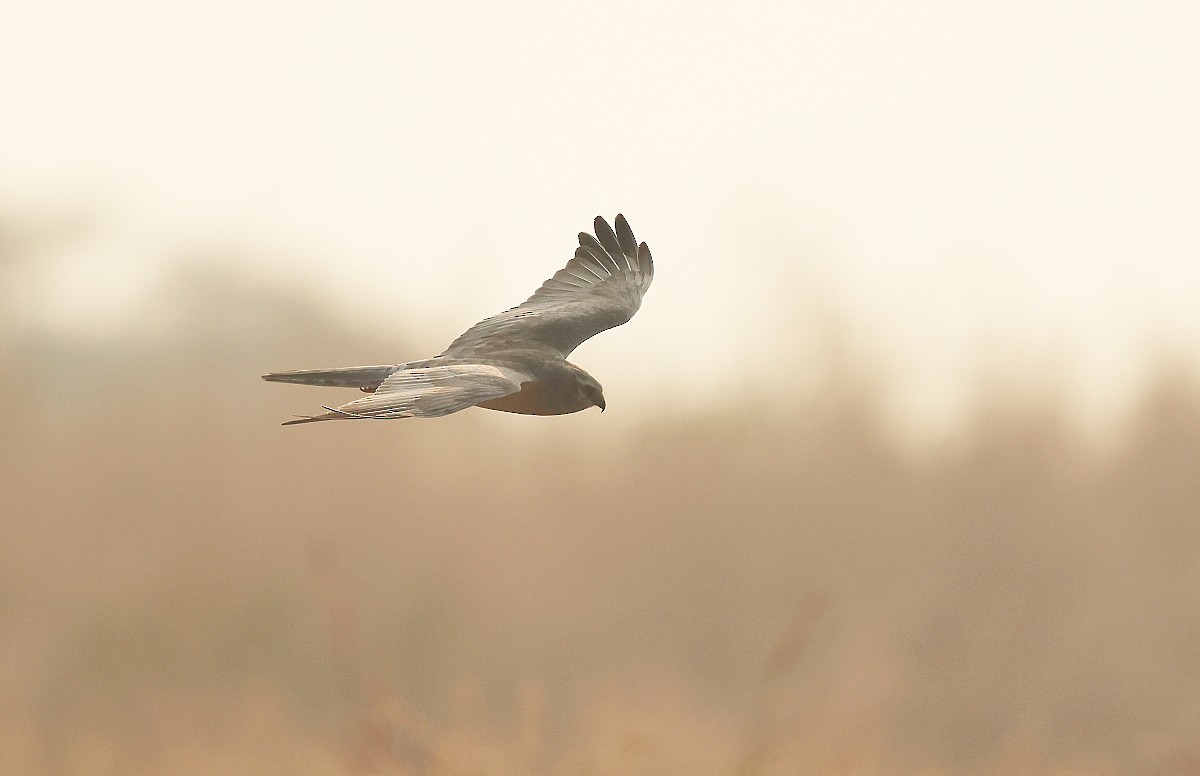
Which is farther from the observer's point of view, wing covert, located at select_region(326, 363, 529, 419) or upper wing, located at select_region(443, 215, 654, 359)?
upper wing, located at select_region(443, 215, 654, 359)

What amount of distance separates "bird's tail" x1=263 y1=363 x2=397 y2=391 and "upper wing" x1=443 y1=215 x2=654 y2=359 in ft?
1.74

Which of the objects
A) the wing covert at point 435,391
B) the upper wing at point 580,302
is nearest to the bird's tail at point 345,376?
the wing covert at point 435,391

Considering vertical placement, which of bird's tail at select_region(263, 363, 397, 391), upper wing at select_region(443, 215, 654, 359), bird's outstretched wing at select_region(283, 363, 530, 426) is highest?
upper wing at select_region(443, 215, 654, 359)

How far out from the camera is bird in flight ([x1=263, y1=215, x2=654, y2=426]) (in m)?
4.89

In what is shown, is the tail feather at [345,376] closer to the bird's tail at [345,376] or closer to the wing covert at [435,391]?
the bird's tail at [345,376]

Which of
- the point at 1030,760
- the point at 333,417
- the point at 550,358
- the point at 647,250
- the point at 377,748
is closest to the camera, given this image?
the point at 333,417

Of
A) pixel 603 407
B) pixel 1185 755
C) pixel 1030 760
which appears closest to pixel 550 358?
pixel 603 407

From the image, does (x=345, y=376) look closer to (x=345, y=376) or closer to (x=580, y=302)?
(x=345, y=376)

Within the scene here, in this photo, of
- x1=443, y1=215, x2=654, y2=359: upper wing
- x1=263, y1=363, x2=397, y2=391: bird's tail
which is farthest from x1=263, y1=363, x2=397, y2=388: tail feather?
x1=443, y1=215, x2=654, y2=359: upper wing

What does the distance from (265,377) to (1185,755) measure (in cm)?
449

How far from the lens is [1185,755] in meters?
4.74

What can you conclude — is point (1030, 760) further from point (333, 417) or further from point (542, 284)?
point (333, 417)

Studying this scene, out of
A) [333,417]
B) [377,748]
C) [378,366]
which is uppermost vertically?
[378,366]

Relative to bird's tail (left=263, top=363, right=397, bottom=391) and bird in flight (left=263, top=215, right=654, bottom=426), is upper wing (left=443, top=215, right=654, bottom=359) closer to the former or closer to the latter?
bird in flight (left=263, top=215, right=654, bottom=426)
